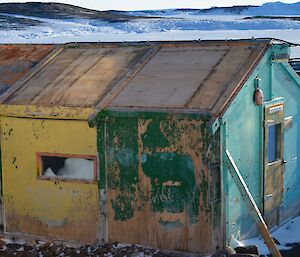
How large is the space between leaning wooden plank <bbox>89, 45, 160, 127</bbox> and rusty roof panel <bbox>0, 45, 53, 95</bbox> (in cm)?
157

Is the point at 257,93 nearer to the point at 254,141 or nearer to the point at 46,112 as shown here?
the point at 254,141

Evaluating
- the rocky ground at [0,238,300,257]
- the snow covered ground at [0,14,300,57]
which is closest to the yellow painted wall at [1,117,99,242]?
the rocky ground at [0,238,300,257]

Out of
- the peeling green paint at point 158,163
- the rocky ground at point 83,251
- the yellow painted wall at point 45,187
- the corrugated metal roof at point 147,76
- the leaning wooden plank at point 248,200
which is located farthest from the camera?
the yellow painted wall at point 45,187

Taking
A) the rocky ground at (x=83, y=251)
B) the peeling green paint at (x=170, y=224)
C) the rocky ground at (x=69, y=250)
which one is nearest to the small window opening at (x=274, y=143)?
the rocky ground at (x=83, y=251)

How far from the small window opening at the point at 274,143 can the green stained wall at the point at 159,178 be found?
1.61 metres

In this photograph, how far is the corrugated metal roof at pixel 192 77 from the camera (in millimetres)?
7913

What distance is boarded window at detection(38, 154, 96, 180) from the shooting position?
8.29 metres

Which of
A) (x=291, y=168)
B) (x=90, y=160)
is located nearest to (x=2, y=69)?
(x=90, y=160)

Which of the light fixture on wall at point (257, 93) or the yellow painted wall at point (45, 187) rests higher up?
the light fixture on wall at point (257, 93)

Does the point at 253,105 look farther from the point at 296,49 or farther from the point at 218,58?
the point at 296,49

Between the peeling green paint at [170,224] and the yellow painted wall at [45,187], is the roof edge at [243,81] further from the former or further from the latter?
the yellow painted wall at [45,187]

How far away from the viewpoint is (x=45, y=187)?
853 cm

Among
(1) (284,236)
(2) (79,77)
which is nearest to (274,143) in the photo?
(1) (284,236)

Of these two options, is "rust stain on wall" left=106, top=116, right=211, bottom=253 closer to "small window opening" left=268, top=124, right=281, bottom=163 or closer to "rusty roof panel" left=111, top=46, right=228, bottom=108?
"rusty roof panel" left=111, top=46, right=228, bottom=108
